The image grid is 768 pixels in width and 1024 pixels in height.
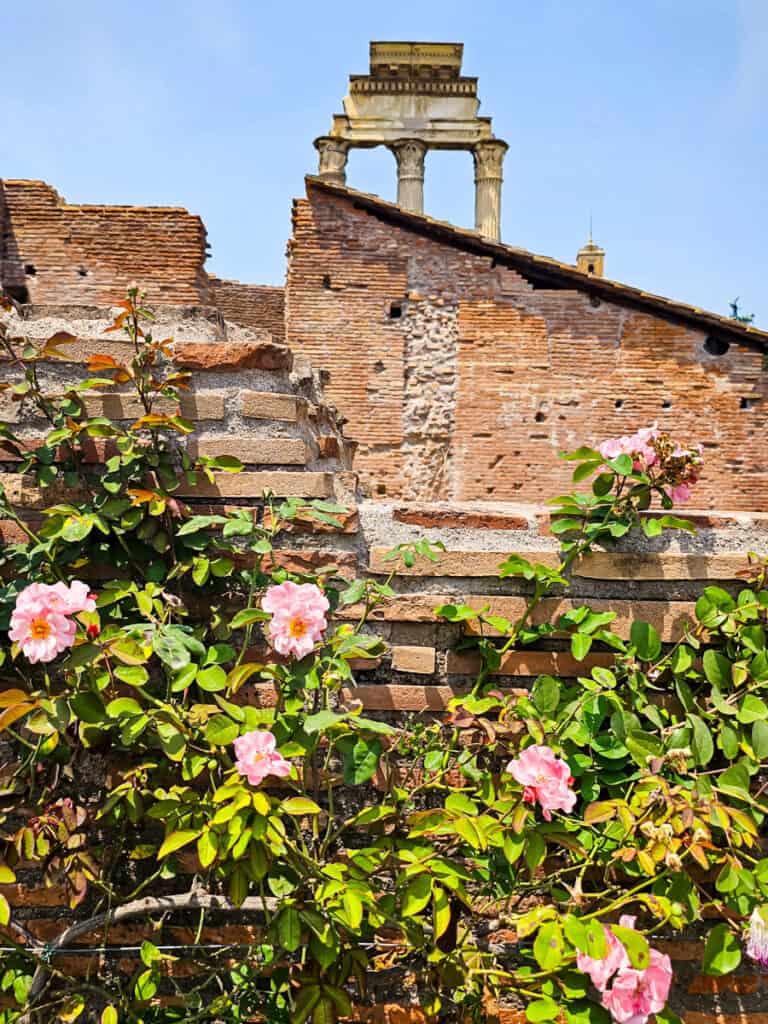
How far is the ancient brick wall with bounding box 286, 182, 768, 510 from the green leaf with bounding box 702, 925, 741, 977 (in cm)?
635

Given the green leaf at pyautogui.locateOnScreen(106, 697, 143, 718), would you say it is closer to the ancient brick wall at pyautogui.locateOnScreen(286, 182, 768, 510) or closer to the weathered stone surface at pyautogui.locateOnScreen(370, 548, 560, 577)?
the weathered stone surface at pyautogui.locateOnScreen(370, 548, 560, 577)

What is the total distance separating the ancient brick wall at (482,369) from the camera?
778 cm

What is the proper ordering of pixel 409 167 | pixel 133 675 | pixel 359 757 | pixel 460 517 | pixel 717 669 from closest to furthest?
pixel 133 675 < pixel 359 757 < pixel 717 669 < pixel 460 517 < pixel 409 167

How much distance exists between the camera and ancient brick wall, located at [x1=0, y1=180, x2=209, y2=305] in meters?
7.27

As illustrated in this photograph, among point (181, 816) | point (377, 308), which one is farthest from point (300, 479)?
point (377, 308)

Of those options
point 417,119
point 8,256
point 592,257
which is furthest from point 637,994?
point 592,257

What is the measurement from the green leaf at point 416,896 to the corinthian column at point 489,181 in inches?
672

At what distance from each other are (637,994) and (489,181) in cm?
1774

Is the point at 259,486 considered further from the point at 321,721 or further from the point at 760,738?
the point at 760,738

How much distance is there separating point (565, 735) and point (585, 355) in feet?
21.8

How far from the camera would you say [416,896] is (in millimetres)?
1567

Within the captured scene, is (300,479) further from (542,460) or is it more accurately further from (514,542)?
(542,460)

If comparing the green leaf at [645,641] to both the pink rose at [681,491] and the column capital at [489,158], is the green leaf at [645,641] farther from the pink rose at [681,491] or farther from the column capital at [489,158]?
the column capital at [489,158]

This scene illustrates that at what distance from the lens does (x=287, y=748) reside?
159cm
